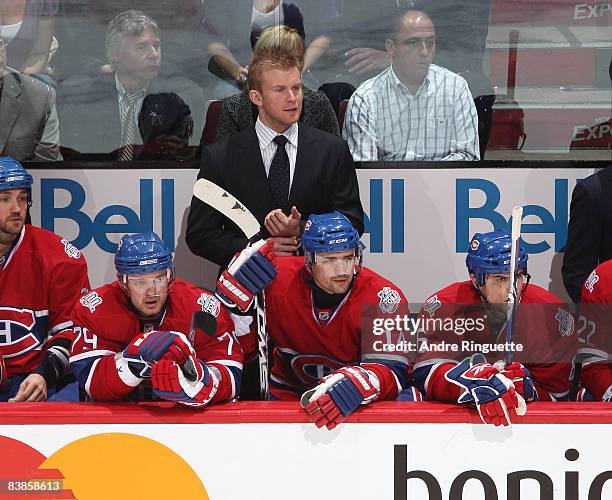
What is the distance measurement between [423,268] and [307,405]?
1848 millimetres

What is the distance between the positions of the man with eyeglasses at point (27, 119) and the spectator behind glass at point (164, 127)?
0.37m

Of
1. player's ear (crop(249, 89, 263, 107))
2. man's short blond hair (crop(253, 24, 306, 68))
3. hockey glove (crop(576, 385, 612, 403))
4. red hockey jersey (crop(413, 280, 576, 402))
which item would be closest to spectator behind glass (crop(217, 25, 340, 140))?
man's short blond hair (crop(253, 24, 306, 68))

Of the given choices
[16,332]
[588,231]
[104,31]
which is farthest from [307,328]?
[104,31]

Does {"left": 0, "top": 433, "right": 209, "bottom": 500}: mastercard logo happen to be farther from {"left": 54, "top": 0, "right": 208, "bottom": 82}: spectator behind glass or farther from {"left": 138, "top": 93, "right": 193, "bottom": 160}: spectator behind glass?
{"left": 54, "top": 0, "right": 208, "bottom": 82}: spectator behind glass

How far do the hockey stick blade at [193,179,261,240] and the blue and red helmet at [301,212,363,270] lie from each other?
0.18 meters

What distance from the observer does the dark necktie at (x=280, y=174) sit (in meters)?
4.57

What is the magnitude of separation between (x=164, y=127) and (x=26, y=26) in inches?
27.7

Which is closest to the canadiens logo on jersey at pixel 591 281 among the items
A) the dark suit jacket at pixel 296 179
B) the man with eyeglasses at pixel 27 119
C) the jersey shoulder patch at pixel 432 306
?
the jersey shoulder patch at pixel 432 306

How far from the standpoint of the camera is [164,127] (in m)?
4.90

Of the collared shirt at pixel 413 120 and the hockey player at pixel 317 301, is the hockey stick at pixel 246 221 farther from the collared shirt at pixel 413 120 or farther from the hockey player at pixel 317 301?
the collared shirt at pixel 413 120

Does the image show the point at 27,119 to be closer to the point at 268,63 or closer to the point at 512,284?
the point at 268,63

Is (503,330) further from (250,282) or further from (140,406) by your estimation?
(140,406)

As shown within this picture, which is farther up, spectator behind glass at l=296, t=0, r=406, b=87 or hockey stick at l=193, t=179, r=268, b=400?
spectator behind glass at l=296, t=0, r=406, b=87

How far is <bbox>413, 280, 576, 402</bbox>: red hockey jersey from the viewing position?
3.39 metres
